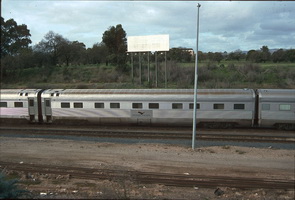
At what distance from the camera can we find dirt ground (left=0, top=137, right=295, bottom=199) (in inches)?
390

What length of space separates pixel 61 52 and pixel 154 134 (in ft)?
162

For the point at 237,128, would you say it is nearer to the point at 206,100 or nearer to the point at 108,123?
the point at 206,100

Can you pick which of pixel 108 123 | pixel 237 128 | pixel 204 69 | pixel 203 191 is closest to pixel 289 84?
pixel 204 69

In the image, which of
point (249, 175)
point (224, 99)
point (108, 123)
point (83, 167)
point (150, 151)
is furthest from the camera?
point (108, 123)

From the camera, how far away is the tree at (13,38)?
175 ft

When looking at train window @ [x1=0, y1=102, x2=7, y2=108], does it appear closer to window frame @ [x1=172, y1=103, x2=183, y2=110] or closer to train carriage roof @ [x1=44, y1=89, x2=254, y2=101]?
train carriage roof @ [x1=44, y1=89, x2=254, y2=101]

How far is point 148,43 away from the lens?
36.4 meters

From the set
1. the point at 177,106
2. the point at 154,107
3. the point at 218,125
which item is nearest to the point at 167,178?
the point at 177,106

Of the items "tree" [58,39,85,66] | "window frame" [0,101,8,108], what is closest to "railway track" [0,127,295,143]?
"window frame" [0,101,8,108]

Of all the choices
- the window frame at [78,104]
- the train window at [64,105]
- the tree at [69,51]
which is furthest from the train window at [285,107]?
the tree at [69,51]

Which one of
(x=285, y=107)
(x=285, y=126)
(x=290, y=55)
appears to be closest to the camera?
(x=285, y=107)

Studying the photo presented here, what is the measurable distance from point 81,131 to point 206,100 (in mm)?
9287

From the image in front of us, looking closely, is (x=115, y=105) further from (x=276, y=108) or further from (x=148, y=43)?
(x=148, y=43)

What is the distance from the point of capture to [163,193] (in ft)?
32.8
